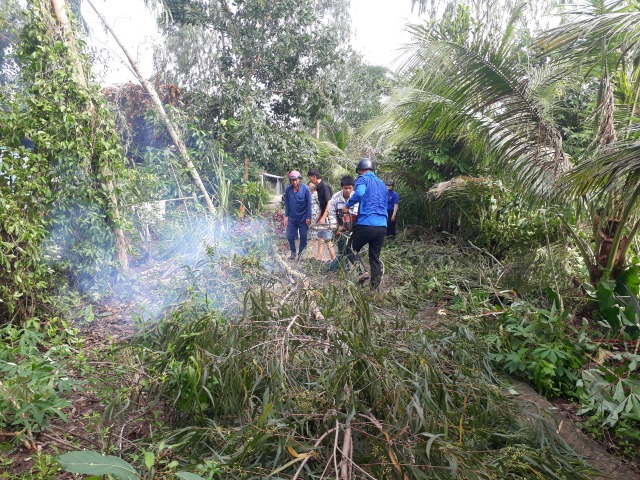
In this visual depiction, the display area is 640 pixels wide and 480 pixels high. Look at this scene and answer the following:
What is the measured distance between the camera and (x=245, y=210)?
1016cm

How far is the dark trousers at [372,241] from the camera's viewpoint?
5613mm

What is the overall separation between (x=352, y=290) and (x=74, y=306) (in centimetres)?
309

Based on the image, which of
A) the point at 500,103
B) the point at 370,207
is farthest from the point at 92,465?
the point at 500,103

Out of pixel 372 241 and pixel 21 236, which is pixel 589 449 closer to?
pixel 372 241

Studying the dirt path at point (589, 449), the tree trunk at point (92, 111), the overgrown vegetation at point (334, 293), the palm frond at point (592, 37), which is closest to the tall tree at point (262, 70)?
the overgrown vegetation at point (334, 293)

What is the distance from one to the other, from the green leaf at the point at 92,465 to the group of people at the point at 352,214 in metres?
3.65

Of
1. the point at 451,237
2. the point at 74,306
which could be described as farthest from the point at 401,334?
the point at 451,237

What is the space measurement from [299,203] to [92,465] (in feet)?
20.3

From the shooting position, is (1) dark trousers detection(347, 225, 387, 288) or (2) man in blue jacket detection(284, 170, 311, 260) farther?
(2) man in blue jacket detection(284, 170, 311, 260)

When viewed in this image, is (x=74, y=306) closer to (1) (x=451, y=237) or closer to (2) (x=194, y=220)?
(2) (x=194, y=220)

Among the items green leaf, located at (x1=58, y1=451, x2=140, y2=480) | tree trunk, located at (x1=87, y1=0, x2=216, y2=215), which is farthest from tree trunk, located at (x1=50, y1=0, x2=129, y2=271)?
green leaf, located at (x1=58, y1=451, x2=140, y2=480)

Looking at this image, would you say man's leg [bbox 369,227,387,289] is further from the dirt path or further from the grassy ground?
the dirt path

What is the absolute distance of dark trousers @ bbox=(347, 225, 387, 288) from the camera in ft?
18.4

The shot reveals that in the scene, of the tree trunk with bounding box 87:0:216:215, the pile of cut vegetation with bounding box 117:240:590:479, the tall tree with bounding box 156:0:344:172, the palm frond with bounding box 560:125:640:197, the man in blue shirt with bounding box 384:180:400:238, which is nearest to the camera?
the pile of cut vegetation with bounding box 117:240:590:479
